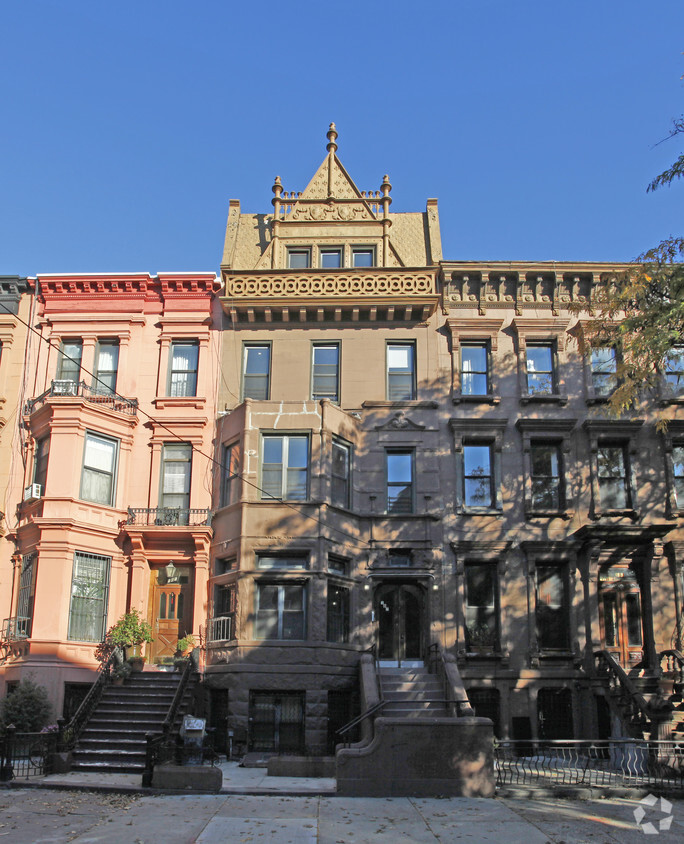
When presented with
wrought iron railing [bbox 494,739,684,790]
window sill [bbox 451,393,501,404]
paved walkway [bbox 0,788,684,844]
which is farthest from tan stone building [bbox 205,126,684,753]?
paved walkway [bbox 0,788,684,844]

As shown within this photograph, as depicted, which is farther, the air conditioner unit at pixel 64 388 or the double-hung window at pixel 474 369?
the double-hung window at pixel 474 369

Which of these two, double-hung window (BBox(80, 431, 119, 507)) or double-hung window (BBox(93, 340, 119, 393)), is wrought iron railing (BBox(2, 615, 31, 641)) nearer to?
double-hung window (BBox(80, 431, 119, 507))

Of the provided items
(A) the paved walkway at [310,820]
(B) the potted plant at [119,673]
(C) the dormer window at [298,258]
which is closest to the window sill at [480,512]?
(C) the dormer window at [298,258]

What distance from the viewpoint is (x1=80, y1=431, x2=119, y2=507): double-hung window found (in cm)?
2225

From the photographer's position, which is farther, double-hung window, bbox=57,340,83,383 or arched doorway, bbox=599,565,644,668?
double-hung window, bbox=57,340,83,383

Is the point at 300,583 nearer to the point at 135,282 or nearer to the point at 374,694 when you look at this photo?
the point at 374,694

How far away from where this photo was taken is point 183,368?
2417cm

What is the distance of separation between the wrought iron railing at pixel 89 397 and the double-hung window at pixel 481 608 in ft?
34.6

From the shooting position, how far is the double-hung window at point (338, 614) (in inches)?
830

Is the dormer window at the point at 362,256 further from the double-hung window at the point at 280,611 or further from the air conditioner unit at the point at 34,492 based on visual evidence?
the air conditioner unit at the point at 34,492

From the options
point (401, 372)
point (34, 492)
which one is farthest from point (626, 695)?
point (34, 492)

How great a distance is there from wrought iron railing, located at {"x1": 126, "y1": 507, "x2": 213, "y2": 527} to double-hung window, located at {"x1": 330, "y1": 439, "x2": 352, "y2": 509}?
345cm

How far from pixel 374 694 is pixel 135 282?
1363cm

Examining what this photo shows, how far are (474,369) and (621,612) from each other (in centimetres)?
788
